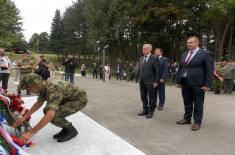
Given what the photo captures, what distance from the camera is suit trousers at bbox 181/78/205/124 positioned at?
6711 millimetres

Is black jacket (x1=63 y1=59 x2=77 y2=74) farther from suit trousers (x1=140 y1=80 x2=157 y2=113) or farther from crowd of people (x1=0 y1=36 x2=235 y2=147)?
suit trousers (x1=140 y1=80 x2=157 y2=113)

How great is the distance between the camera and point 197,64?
21.9ft

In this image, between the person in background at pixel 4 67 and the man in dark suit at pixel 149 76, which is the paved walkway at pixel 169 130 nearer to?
the man in dark suit at pixel 149 76

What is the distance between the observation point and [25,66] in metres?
12.6

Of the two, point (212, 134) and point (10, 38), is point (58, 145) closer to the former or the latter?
point (212, 134)

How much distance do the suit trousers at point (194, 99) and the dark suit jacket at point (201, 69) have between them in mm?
132

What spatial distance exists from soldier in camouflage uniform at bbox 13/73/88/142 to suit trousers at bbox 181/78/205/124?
2.24 metres

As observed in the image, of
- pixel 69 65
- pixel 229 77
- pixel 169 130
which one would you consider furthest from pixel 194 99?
pixel 69 65

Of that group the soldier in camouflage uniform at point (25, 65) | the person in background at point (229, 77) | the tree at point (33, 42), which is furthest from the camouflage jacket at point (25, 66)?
the tree at point (33, 42)

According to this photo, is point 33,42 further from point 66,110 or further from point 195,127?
point 66,110

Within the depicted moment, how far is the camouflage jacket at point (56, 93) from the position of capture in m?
5.00

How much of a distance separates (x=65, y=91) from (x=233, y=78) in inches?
486

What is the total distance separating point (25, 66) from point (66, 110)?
298 inches

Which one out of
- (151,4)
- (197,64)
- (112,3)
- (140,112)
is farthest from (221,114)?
(112,3)
